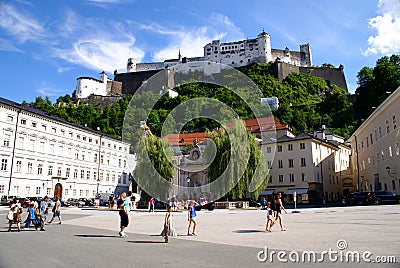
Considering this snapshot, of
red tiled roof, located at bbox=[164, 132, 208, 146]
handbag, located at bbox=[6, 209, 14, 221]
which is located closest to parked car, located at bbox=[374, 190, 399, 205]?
handbag, located at bbox=[6, 209, 14, 221]

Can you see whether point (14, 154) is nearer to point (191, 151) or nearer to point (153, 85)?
point (191, 151)

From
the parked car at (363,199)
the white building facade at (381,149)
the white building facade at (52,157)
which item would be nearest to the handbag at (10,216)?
the parked car at (363,199)

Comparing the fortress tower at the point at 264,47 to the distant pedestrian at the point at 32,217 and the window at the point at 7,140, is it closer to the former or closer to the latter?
the window at the point at 7,140

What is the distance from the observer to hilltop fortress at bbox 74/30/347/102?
5246 inches

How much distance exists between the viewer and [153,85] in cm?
13262

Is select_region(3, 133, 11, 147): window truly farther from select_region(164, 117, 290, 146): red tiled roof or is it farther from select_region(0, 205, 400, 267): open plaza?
select_region(0, 205, 400, 267): open plaza

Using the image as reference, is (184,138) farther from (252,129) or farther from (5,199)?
(5,199)

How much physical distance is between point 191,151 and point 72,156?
19.7m

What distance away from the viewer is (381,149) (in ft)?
141

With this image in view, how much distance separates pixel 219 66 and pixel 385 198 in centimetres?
11504

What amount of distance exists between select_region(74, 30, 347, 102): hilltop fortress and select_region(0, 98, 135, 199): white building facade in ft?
217

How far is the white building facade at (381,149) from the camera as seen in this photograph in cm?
3719

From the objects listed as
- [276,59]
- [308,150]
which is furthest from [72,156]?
[276,59]

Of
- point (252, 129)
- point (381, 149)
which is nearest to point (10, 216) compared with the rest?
point (381, 149)
